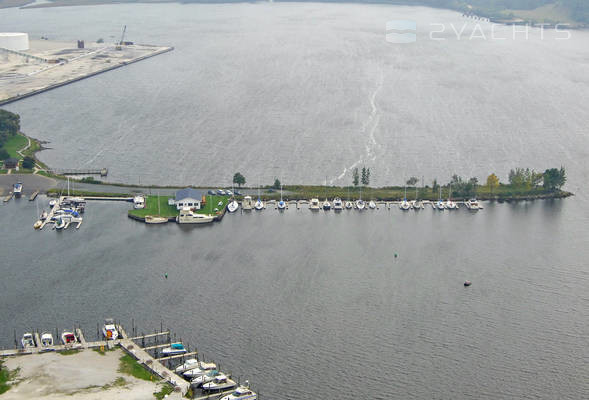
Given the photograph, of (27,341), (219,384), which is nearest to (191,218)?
(27,341)

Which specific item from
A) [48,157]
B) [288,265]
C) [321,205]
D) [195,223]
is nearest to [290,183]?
[321,205]

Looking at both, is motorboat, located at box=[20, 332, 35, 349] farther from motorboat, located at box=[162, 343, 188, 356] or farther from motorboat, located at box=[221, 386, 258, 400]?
motorboat, located at box=[221, 386, 258, 400]

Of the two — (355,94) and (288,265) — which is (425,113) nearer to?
(355,94)

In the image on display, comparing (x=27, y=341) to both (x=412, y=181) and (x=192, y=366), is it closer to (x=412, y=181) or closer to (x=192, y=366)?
(x=192, y=366)

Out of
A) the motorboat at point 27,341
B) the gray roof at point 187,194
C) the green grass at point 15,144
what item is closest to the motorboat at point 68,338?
the motorboat at point 27,341

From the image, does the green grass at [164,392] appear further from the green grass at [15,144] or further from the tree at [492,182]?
the green grass at [15,144]

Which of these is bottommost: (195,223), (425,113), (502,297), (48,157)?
(502,297)
